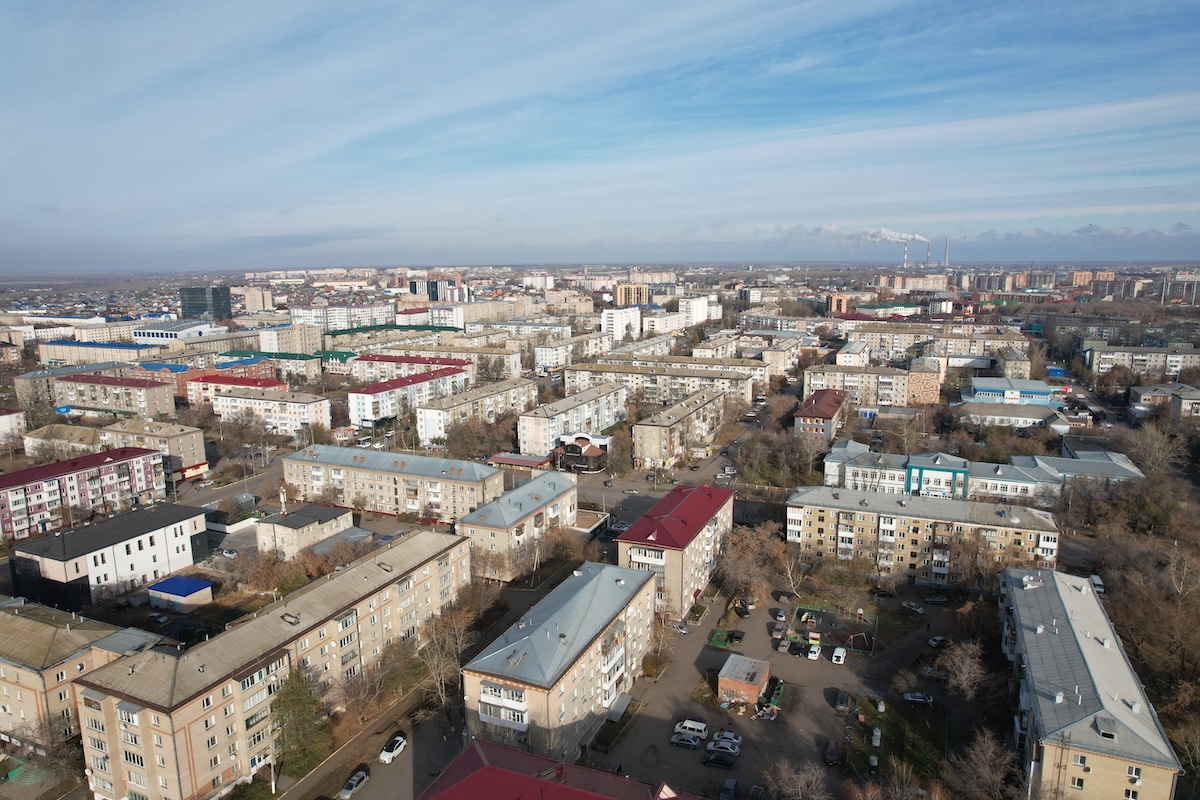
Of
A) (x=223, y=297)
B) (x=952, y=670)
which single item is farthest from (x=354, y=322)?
(x=952, y=670)

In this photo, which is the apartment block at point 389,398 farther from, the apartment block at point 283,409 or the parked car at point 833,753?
the parked car at point 833,753

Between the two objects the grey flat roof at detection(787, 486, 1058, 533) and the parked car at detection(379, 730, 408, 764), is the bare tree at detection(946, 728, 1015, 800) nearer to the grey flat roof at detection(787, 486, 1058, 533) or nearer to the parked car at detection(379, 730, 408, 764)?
the grey flat roof at detection(787, 486, 1058, 533)

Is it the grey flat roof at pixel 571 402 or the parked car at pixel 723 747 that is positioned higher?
the grey flat roof at pixel 571 402

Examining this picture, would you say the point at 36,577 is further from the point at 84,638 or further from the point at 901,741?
the point at 901,741

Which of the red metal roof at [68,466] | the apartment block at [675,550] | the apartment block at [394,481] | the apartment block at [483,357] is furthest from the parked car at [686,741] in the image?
the apartment block at [483,357]

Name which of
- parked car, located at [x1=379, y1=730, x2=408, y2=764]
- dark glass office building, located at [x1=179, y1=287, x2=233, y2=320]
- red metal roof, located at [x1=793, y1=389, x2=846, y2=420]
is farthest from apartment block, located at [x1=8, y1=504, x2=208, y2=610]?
dark glass office building, located at [x1=179, y1=287, x2=233, y2=320]

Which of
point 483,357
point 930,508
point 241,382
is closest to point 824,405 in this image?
point 930,508
